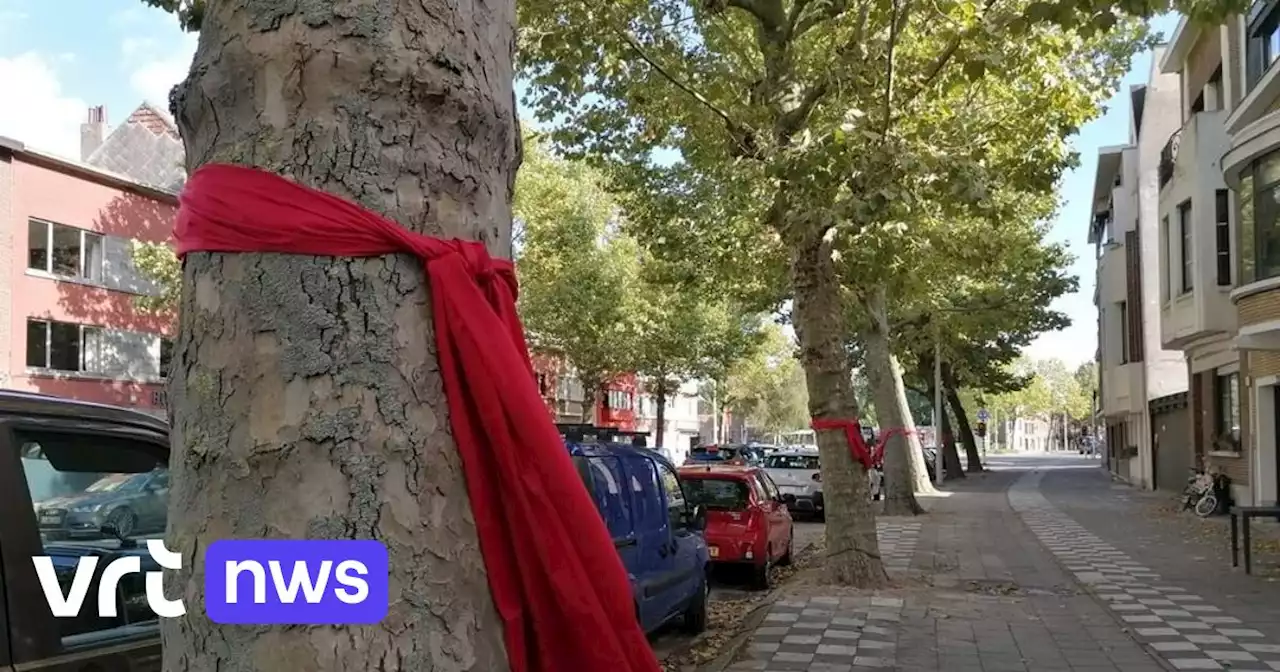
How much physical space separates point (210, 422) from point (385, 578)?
0.37 m

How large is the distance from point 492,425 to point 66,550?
210 cm

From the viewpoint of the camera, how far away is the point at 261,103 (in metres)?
1.87

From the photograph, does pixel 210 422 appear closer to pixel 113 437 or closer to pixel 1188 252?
pixel 113 437

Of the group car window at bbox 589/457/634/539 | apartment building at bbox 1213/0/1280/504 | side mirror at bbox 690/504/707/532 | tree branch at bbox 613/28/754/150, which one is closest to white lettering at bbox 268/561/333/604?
car window at bbox 589/457/634/539

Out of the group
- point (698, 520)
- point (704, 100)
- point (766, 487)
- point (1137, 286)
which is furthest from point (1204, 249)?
point (698, 520)

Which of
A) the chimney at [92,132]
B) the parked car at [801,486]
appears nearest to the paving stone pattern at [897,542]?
the parked car at [801,486]

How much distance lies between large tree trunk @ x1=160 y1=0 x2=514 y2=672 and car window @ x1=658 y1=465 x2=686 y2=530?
8040 millimetres

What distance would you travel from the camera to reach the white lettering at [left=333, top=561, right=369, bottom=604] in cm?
172

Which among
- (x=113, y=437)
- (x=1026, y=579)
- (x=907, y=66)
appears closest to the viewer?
(x=113, y=437)

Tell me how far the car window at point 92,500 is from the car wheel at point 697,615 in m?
7.07

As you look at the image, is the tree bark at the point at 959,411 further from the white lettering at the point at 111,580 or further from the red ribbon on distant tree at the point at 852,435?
the white lettering at the point at 111,580

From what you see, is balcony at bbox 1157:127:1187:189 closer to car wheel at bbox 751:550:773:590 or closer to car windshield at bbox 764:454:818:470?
→ car windshield at bbox 764:454:818:470

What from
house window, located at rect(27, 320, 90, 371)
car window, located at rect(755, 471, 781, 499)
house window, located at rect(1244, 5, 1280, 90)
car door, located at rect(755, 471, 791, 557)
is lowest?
car door, located at rect(755, 471, 791, 557)

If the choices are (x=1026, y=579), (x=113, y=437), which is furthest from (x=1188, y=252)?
(x=113, y=437)
